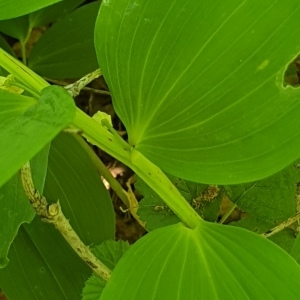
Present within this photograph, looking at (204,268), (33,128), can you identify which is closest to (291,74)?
(204,268)

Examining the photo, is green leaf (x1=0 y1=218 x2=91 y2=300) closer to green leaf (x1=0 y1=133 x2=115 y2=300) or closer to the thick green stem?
green leaf (x1=0 y1=133 x2=115 y2=300)

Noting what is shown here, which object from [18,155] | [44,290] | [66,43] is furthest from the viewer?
[66,43]

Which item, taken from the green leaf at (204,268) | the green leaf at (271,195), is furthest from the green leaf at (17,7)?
the green leaf at (271,195)

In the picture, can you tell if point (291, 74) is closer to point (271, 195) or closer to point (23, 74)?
point (271, 195)

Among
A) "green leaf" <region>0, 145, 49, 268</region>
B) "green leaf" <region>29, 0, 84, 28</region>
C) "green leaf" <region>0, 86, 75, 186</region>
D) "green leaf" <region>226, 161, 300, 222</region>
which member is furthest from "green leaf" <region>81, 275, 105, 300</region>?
"green leaf" <region>29, 0, 84, 28</region>

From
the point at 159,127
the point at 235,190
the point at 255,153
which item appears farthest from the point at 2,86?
the point at 235,190

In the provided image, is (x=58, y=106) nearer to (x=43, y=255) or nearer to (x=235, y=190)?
(x=235, y=190)

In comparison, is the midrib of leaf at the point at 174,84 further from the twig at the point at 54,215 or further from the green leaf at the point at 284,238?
the green leaf at the point at 284,238
